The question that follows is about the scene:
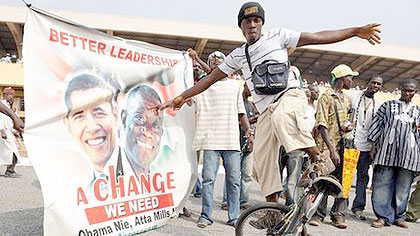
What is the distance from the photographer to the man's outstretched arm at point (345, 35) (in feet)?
9.25

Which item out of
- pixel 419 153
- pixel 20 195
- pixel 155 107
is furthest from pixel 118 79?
pixel 419 153

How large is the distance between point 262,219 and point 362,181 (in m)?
2.79

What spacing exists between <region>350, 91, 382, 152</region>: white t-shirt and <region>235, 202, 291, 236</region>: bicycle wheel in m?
2.73

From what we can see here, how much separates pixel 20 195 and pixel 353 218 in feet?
15.2

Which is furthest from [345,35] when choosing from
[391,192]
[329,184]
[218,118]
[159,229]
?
[391,192]

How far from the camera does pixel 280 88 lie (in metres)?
3.00

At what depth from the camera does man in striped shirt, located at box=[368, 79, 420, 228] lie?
15.7 ft

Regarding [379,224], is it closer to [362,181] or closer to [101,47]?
[362,181]

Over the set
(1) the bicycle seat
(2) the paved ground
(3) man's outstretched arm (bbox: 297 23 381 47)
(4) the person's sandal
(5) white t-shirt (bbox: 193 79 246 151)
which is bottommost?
(4) the person's sandal

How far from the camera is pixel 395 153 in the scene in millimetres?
4812

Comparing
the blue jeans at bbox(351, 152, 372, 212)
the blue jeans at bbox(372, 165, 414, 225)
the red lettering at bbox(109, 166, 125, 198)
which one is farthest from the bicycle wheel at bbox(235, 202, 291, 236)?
the blue jeans at bbox(351, 152, 372, 212)

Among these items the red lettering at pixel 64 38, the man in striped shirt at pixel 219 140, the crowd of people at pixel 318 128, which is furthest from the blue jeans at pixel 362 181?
the red lettering at pixel 64 38

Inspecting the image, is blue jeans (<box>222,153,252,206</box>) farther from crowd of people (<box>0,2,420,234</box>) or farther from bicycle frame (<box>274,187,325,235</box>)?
bicycle frame (<box>274,187,325,235</box>)

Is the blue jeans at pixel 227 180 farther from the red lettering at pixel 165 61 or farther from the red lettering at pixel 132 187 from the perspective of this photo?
the red lettering at pixel 165 61
